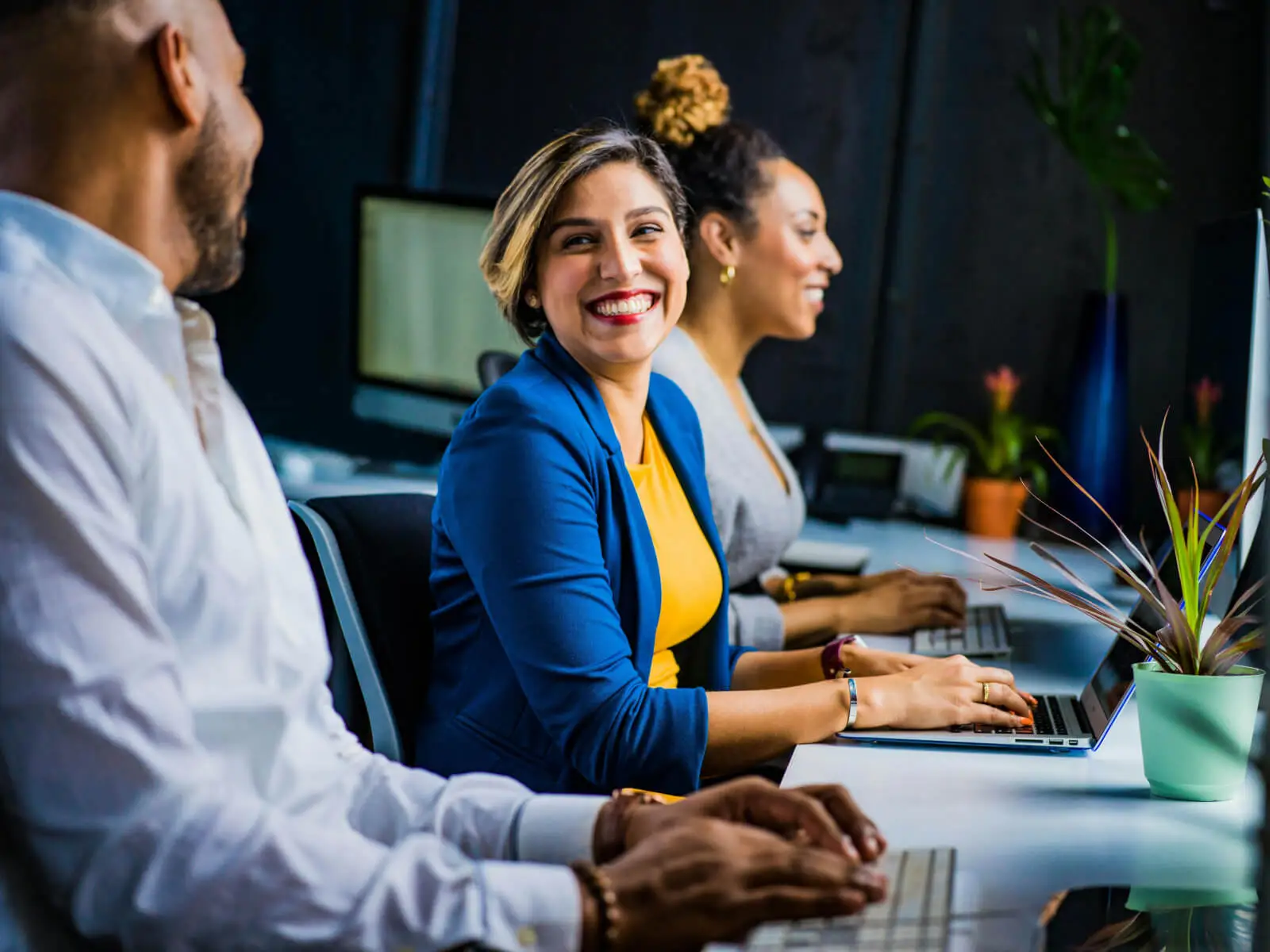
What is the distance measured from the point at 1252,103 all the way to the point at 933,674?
2281 millimetres

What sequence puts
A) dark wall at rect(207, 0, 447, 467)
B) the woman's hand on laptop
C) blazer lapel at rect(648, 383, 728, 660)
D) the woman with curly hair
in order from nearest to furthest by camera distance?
the woman's hand on laptop, blazer lapel at rect(648, 383, 728, 660), the woman with curly hair, dark wall at rect(207, 0, 447, 467)

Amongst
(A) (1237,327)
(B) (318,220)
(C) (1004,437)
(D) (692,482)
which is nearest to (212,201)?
(D) (692,482)

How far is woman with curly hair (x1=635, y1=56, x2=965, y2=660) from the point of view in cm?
218

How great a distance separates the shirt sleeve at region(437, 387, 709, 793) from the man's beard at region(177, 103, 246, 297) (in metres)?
0.48

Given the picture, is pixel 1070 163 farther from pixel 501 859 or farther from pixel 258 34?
pixel 501 859

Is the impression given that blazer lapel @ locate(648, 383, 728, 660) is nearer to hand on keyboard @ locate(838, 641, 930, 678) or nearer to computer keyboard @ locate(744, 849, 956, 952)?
hand on keyboard @ locate(838, 641, 930, 678)

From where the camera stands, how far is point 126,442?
868 millimetres

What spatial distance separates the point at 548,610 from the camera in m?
1.41

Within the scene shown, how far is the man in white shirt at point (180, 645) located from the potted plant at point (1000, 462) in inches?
87.6

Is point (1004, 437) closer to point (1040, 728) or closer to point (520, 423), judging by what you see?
point (1040, 728)

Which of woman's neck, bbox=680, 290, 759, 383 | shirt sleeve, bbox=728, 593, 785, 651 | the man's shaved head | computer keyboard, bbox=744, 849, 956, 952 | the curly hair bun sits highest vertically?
the curly hair bun

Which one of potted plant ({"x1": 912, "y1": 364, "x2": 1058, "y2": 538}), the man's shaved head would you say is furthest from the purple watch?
potted plant ({"x1": 912, "y1": 364, "x2": 1058, "y2": 538})

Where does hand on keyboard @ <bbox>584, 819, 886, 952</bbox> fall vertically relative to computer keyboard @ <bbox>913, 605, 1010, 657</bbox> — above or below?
above

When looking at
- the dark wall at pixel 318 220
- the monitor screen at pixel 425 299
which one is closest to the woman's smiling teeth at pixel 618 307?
the monitor screen at pixel 425 299
